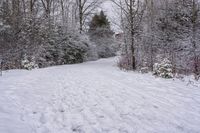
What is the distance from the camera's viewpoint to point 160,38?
14.3 metres

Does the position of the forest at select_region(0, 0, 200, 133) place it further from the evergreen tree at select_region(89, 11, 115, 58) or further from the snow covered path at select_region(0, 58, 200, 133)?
the evergreen tree at select_region(89, 11, 115, 58)

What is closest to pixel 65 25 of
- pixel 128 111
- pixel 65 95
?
pixel 65 95

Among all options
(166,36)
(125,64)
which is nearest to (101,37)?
(125,64)

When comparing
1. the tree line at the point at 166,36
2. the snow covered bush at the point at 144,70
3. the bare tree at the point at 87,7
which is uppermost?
the bare tree at the point at 87,7

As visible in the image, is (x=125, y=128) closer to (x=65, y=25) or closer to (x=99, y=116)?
(x=99, y=116)

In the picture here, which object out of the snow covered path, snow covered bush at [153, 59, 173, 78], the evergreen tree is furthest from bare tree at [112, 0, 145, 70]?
the evergreen tree

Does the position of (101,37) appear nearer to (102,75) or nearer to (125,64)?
(125,64)

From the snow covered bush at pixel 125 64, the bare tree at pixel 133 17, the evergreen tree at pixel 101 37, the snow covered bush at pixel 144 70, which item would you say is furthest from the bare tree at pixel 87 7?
the snow covered bush at pixel 144 70

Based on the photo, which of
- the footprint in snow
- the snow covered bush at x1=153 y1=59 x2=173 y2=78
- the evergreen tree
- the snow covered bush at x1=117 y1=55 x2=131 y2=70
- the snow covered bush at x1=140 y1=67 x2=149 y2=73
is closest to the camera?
the footprint in snow

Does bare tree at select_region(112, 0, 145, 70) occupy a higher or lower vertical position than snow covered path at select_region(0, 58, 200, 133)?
higher

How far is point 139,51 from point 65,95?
9.26m

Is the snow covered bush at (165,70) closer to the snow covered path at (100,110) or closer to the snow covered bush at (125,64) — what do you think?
the snow covered path at (100,110)

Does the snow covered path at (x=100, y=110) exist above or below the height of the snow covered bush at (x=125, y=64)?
below

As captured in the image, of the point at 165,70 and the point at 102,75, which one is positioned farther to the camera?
the point at 102,75
